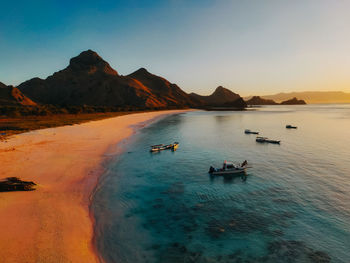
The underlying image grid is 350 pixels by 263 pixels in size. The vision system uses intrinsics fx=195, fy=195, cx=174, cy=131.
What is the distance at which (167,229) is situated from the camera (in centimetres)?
1762

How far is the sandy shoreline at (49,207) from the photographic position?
13.4 metres

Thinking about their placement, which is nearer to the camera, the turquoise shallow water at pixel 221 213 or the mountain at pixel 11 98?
the turquoise shallow water at pixel 221 213

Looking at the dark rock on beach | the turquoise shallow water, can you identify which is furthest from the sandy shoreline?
the turquoise shallow water

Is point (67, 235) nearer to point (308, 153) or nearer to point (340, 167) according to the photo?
point (340, 167)

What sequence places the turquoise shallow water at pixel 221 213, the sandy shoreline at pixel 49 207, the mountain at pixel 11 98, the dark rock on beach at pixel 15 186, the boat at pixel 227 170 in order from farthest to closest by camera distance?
the mountain at pixel 11 98, the boat at pixel 227 170, the dark rock on beach at pixel 15 186, the turquoise shallow water at pixel 221 213, the sandy shoreline at pixel 49 207

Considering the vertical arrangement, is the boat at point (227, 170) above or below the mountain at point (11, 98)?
below

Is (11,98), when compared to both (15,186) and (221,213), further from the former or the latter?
(221,213)

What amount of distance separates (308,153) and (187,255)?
43413mm

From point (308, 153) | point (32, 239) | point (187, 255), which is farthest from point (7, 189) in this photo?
point (308, 153)

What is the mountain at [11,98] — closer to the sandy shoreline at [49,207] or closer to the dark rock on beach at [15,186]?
the sandy shoreline at [49,207]

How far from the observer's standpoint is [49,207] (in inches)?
741

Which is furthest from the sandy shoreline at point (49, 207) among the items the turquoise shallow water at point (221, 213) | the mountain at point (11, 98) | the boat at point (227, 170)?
the mountain at point (11, 98)

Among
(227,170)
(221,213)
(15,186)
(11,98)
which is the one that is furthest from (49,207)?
(11,98)

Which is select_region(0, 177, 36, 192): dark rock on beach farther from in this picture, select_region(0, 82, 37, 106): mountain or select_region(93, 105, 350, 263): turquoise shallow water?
select_region(0, 82, 37, 106): mountain
